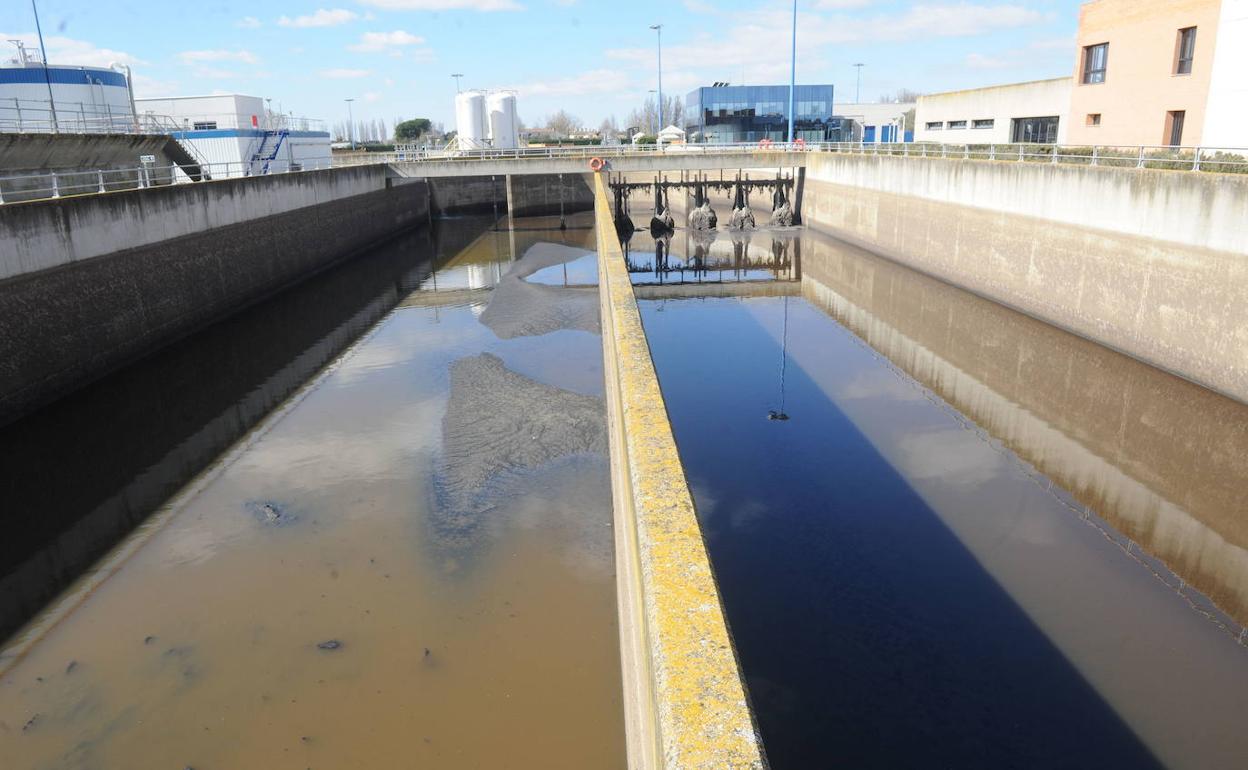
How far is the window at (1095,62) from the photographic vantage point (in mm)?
29375

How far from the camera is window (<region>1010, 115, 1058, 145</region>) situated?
129 feet

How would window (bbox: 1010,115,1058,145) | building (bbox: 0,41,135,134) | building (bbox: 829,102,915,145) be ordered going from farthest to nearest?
building (bbox: 829,102,915,145) → window (bbox: 1010,115,1058,145) → building (bbox: 0,41,135,134)

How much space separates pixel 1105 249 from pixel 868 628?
1412 centimetres

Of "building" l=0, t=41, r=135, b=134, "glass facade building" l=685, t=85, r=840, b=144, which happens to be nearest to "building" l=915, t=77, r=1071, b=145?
"glass facade building" l=685, t=85, r=840, b=144

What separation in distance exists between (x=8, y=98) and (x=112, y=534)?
22554mm

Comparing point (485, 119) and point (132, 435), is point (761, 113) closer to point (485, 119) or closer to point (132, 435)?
point (485, 119)

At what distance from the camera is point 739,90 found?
76.6 metres

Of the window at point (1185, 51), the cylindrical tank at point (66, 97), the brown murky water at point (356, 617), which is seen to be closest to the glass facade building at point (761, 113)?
the window at point (1185, 51)

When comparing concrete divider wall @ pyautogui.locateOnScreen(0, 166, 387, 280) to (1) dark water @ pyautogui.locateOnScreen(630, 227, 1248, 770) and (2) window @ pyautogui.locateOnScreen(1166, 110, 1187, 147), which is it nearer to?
(1) dark water @ pyautogui.locateOnScreen(630, 227, 1248, 770)

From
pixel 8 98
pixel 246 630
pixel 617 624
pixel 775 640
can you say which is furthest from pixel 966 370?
pixel 8 98

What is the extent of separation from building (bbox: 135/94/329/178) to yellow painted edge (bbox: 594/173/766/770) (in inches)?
1201

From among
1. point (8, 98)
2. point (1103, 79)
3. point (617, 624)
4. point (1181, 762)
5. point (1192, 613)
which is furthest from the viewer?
point (1103, 79)

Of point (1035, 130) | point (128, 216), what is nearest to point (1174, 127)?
point (1035, 130)

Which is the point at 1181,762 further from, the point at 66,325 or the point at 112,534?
the point at 66,325
